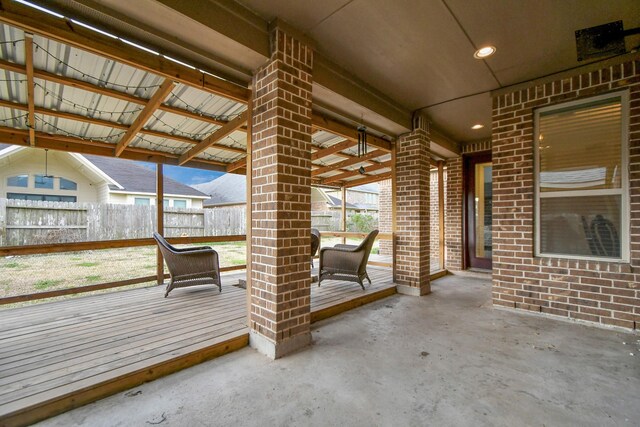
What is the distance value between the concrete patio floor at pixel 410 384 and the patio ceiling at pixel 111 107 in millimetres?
2556

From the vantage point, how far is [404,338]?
287cm

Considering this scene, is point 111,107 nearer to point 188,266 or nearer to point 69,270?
point 188,266

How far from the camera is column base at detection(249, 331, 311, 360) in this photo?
2.45m

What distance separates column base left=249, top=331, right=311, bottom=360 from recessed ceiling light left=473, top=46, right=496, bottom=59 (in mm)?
3477

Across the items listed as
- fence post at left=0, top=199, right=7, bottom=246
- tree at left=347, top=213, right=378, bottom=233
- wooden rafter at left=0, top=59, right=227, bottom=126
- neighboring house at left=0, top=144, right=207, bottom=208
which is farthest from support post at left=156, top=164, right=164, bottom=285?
tree at left=347, top=213, right=378, bottom=233

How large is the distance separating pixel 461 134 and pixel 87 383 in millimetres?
6539

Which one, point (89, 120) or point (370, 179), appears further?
point (370, 179)

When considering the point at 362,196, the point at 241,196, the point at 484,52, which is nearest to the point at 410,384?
the point at 484,52

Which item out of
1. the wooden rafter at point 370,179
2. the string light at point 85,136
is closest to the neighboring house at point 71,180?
the string light at point 85,136

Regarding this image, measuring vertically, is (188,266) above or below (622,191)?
below

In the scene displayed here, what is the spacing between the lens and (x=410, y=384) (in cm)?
205

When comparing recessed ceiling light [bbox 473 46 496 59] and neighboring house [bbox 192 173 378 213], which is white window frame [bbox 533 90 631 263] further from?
neighboring house [bbox 192 173 378 213]

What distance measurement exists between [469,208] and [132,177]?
1337 centimetres

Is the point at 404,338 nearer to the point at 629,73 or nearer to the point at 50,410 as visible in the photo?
the point at 50,410
